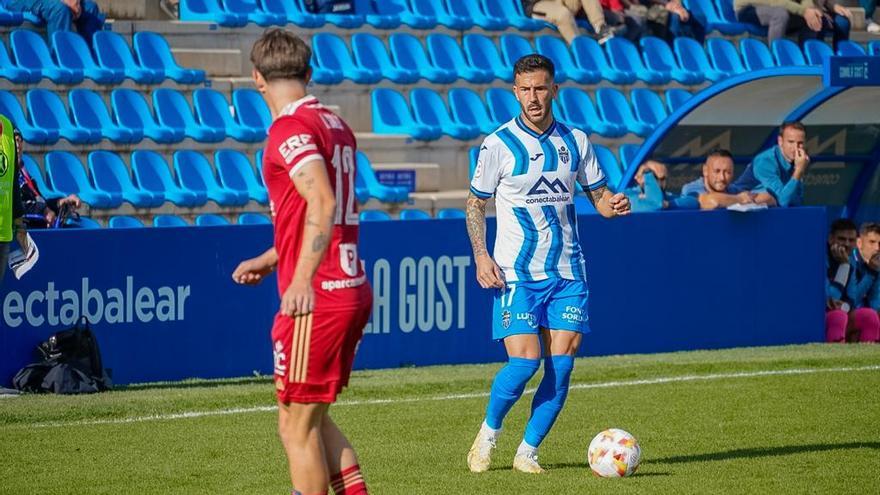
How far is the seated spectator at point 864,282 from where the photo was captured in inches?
529

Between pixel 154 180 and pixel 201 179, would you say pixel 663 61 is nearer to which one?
pixel 201 179

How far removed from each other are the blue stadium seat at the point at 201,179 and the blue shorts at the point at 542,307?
741 cm

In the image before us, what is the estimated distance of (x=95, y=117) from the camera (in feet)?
48.5

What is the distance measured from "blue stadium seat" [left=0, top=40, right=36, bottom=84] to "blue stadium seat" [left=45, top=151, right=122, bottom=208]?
1029mm

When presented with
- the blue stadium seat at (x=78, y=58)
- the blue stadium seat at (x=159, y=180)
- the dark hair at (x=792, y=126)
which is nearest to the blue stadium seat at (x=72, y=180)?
the blue stadium seat at (x=159, y=180)

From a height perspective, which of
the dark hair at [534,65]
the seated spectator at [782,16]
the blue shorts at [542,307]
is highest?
the seated spectator at [782,16]

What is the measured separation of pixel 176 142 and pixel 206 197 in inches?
37.9

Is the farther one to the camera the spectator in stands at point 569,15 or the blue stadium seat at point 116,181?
the spectator in stands at point 569,15

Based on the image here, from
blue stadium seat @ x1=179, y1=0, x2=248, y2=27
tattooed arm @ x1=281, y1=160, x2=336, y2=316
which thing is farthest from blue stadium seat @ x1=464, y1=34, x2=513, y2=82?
tattooed arm @ x1=281, y1=160, x2=336, y2=316

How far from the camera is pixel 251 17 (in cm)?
1694

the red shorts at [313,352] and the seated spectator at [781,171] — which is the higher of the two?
the seated spectator at [781,171]

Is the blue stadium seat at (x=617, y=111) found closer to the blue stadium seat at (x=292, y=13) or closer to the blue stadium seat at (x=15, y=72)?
the blue stadium seat at (x=292, y=13)

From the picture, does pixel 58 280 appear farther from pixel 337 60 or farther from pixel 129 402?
pixel 337 60

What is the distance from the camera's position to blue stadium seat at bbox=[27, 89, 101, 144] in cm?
1438
